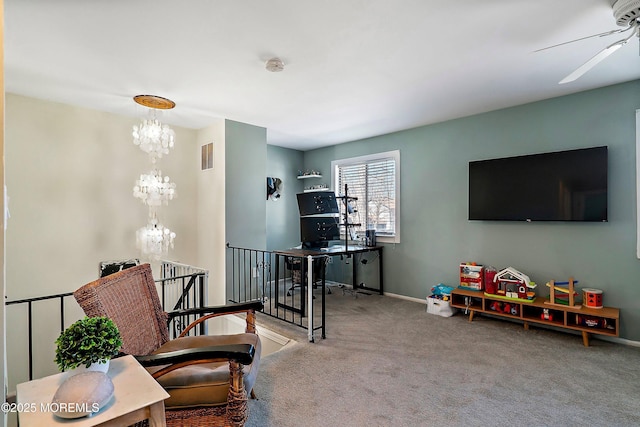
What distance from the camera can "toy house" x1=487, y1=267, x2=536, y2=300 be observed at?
10.9ft

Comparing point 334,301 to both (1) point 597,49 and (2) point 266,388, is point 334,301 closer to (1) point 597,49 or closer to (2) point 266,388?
(2) point 266,388

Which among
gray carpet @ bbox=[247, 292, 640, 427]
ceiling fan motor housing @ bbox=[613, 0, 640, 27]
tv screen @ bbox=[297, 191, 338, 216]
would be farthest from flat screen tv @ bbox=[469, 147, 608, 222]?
tv screen @ bbox=[297, 191, 338, 216]

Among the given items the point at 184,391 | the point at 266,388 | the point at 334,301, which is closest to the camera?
the point at 184,391

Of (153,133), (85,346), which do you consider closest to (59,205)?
(153,133)

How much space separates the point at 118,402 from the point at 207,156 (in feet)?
12.3

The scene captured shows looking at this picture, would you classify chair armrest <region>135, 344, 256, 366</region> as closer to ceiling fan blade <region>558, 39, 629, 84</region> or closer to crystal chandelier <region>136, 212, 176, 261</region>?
crystal chandelier <region>136, 212, 176, 261</region>

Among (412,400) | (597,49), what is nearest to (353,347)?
(412,400)

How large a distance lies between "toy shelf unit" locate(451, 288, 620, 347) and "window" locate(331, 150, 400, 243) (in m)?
1.31

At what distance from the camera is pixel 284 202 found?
577 centimetres

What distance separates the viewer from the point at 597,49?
2.38m

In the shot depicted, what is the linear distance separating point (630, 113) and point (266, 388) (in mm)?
4082

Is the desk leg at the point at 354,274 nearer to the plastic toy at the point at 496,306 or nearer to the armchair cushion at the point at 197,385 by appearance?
the plastic toy at the point at 496,306

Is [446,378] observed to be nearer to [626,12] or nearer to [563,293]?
[563,293]

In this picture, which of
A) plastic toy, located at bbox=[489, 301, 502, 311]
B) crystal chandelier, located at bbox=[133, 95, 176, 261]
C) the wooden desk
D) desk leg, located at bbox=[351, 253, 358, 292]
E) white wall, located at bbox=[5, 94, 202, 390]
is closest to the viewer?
the wooden desk
